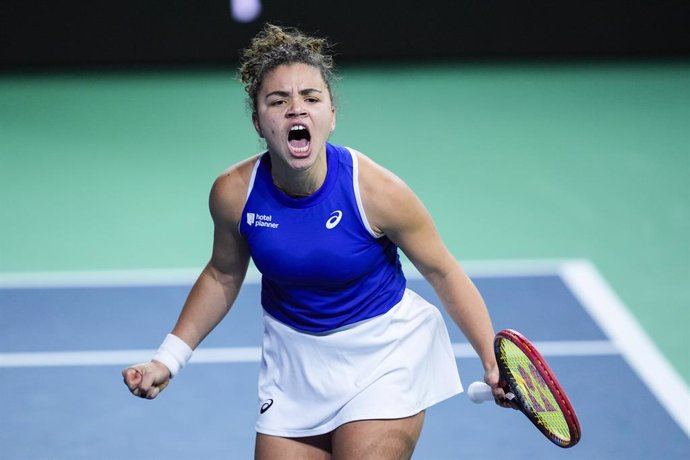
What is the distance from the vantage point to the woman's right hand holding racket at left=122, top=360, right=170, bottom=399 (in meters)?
3.55

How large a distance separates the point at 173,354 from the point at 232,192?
1.82 feet

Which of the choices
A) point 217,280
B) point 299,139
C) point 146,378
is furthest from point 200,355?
point 299,139

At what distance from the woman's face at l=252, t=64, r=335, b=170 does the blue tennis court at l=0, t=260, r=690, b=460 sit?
2188 mm

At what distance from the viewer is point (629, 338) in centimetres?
641

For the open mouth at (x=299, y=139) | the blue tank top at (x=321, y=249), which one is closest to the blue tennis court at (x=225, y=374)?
the blue tank top at (x=321, y=249)

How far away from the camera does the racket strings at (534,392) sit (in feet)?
11.3

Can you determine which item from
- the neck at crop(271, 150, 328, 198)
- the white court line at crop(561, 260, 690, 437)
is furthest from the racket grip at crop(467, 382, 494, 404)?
the white court line at crop(561, 260, 690, 437)

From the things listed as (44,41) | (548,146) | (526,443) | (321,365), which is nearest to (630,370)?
(526,443)

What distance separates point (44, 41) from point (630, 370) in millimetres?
8068

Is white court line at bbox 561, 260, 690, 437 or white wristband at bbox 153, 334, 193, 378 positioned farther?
white court line at bbox 561, 260, 690, 437

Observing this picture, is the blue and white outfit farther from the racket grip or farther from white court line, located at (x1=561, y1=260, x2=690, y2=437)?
white court line, located at (x1=561, y1=260, x2=690, y2=437)

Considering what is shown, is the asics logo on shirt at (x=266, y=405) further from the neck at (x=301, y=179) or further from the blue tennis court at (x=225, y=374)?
the blue tennis court at (x=225, y=374)

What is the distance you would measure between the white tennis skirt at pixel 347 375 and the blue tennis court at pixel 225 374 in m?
1.63

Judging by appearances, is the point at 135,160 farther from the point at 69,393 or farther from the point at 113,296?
the point at 69,393
